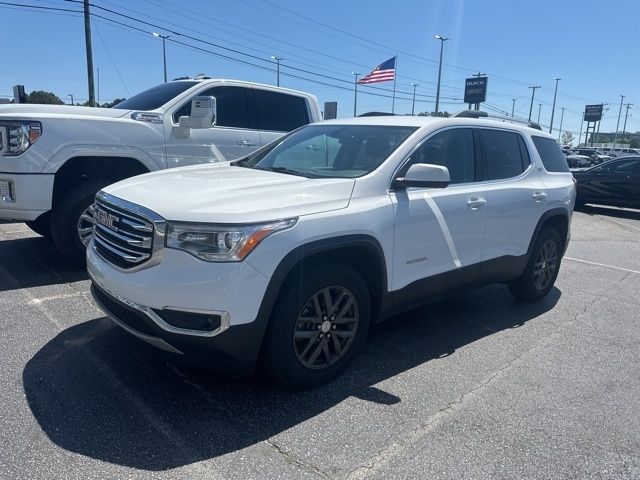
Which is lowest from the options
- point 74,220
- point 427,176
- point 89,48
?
point 74,220

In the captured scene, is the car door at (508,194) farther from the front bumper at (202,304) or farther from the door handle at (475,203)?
the front bumper at (202,304)

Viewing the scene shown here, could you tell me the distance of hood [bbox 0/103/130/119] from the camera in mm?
5000

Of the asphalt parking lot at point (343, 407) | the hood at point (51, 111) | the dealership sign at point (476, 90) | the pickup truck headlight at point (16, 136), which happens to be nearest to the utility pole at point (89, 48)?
the hood at point (51, 111)

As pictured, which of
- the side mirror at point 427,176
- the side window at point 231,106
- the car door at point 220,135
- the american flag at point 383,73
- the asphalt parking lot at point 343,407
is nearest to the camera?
the asphalt parking lot at point 343,407

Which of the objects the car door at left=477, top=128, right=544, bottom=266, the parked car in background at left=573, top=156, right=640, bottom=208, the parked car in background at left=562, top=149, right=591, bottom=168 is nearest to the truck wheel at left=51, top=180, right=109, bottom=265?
the car door at left=477, top=128, right=544, bottom=266

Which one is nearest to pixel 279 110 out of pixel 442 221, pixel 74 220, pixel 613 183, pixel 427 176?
pixel 74 220

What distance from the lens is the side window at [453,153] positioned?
13.1 ft

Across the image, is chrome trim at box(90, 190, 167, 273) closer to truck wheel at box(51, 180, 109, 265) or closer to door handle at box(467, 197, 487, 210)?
truck wheel at box(51, 180, 109, 265)

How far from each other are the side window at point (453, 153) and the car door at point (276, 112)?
10.3 feet

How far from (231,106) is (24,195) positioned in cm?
270

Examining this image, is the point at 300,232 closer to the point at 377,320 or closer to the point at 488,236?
the point at 377,320

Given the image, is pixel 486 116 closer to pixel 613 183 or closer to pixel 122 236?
pixel 122 236

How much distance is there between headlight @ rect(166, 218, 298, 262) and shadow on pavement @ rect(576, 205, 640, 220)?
45.4 feet

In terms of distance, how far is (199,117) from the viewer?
5816 millimetres
